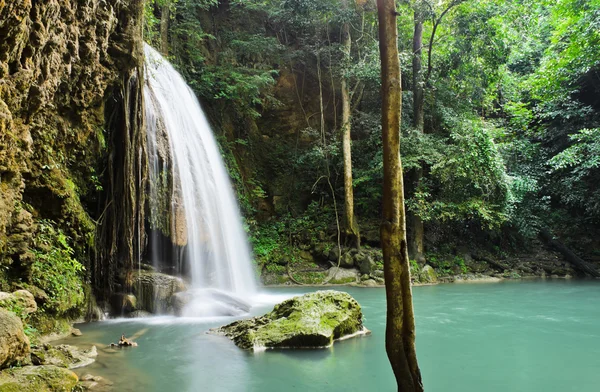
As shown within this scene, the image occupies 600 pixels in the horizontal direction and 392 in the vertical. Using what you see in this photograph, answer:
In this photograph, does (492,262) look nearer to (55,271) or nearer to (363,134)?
(363,134)

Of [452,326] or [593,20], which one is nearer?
[452,326]

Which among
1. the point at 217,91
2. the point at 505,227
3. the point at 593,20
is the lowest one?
the point at 505,227

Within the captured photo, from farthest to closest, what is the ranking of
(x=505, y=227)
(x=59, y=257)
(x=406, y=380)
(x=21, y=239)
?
1. (x=505, y=227)
2. (x=59, y=257)
3. (x=21, y=239)
4. (x=406, y=380)

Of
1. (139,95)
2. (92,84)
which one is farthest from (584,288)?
(92,84)

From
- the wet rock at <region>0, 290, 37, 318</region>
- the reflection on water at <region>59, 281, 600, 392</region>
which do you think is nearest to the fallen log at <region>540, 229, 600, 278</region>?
the reflection on water at <region>59, 281, 600, 392</region>

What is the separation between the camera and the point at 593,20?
548 inches

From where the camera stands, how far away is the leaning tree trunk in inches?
606

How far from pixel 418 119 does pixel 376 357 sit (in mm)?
11774

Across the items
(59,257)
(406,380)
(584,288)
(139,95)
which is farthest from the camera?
(584,288)

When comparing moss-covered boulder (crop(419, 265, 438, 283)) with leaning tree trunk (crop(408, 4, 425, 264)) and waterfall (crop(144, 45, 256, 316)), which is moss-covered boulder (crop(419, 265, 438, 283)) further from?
waterfall (crop(144, 45, 256, 316))

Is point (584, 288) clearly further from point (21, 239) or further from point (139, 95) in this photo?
point (21, 239)

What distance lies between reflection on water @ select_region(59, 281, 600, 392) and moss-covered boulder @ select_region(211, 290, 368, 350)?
0.19 metres

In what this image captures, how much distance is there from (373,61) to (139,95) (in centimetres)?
971

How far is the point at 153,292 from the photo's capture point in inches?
365
